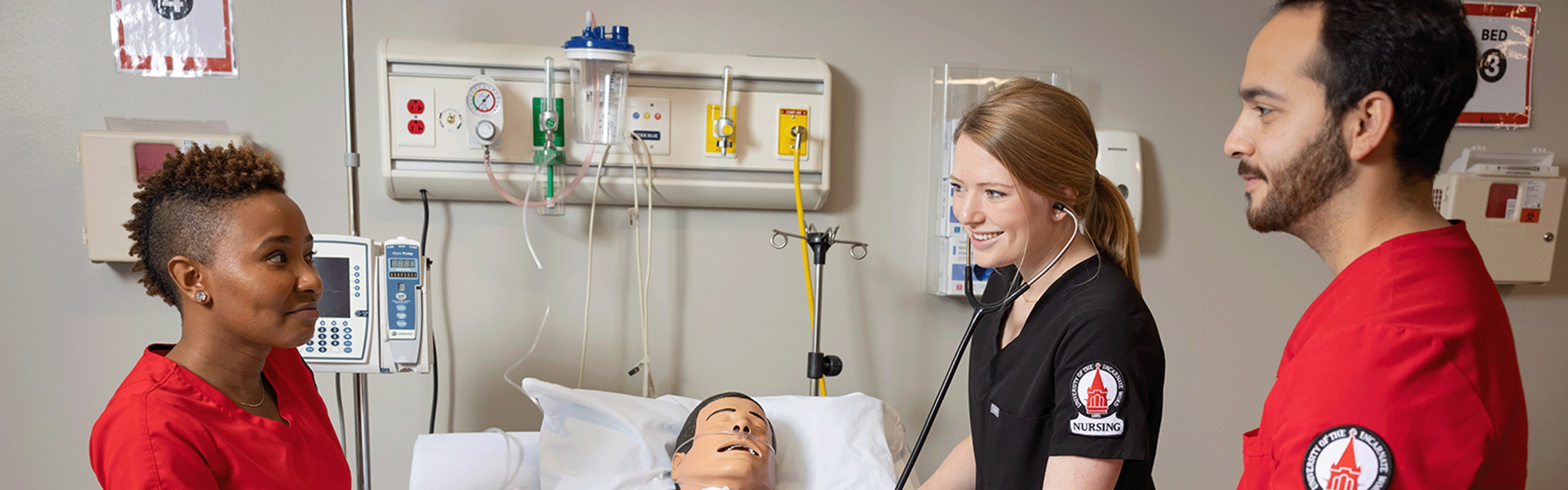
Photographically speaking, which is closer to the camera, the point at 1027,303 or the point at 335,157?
the point at 1027,303

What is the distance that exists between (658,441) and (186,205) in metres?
1.04

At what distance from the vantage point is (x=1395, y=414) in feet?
2.27

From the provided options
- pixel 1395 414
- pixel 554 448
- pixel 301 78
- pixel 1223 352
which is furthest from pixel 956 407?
pixel 301 78

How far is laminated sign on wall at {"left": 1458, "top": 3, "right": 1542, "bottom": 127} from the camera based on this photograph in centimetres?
238

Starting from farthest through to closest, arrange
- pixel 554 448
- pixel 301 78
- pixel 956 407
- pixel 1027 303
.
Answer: pixel 956 407
pixel 301 78
pixel 554 448
pixel 1027 303

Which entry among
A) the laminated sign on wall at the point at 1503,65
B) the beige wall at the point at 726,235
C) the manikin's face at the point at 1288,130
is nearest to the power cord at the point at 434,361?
the beige wall at the point at 726,235

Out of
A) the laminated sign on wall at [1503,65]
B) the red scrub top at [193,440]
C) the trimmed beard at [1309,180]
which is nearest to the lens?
the trimmed beard at [1309,180]

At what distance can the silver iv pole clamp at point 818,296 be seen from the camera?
1969 millimetres

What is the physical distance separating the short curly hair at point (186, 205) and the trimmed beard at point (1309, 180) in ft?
3.87

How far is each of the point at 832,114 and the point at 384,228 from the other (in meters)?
1.12

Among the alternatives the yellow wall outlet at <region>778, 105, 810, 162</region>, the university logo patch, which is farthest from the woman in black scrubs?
the yellow wall outlet at <region>778, 105, 810, 162</region>

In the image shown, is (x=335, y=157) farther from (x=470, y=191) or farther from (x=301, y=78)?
(x=470, y=191)

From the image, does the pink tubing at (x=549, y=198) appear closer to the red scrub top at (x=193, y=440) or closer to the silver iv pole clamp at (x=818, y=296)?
the silver iv pole clamp at (x=818, y=296)

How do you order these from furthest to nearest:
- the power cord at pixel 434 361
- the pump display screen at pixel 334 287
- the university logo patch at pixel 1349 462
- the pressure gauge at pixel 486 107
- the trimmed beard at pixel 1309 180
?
1. the power cord at pixel 434 361
2. the pressure gauge at pixel 486 107
3. the pump display screen at pixel 334 287
4. the trimmed beard at pixel 1309 180
5. the university logo patch at pixel 1349 462
